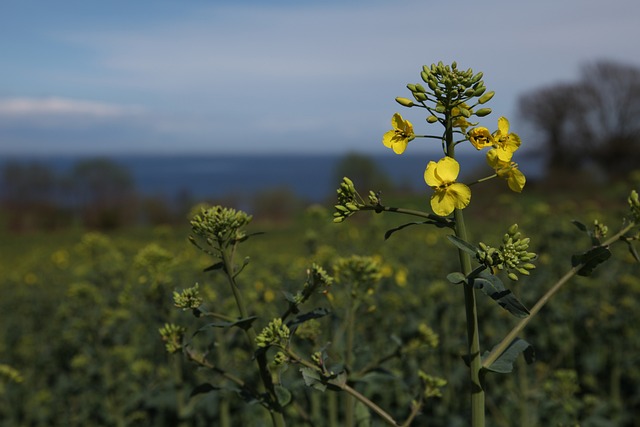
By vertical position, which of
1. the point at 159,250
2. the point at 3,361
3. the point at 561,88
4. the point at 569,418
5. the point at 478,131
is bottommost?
the point at 3,361

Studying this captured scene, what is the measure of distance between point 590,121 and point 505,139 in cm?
4511

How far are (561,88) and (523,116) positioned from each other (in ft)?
10.1

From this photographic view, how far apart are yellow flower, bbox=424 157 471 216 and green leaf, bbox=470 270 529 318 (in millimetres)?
163

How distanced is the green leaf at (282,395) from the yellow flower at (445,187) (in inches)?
24.9

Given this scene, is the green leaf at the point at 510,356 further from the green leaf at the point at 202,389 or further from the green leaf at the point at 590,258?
the green leaf at the point at 202,389

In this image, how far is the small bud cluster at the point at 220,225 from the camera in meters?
1.81

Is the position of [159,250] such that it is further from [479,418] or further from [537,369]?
[537,369]

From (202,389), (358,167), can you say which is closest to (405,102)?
(202,389)

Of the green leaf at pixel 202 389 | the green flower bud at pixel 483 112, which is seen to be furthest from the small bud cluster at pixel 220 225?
the green flower bud at pixel 483 112

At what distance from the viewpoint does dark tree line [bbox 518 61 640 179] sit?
135ft

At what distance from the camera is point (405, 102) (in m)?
1.51

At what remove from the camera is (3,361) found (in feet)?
21.2

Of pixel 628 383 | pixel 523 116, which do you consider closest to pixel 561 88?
pixel 523 116

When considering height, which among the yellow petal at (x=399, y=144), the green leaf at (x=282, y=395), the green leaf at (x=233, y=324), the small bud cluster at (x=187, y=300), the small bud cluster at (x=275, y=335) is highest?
the yellow petal at (x=399, y=144)
